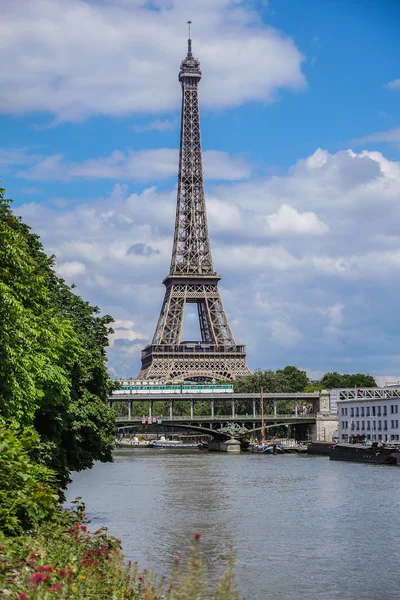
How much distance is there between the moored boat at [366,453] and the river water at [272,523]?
43.4 feet

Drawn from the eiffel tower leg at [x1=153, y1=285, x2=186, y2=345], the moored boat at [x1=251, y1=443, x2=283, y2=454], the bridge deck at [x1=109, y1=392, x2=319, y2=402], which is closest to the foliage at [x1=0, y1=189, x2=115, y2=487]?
the moored boat at [x1=251, y1=443, x2=283, y2=454]

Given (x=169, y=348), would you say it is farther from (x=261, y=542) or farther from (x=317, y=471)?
(x=261, y=542)

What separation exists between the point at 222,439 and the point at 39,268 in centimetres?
11817

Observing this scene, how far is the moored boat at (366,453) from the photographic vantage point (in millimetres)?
97662

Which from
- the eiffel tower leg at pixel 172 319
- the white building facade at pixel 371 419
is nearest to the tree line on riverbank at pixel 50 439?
the white building facade at pixel 371 419

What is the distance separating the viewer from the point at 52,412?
3738 cm

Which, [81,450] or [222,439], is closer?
[81,450]

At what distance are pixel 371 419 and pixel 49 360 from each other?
10109 cm

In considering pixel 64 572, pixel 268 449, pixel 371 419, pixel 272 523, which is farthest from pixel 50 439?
pixel 268 449

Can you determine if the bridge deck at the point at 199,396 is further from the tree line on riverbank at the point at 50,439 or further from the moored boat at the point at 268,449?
the tree line on riverbank at the point at 50,439

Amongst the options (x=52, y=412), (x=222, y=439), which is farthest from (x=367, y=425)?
(x=52, y=412)

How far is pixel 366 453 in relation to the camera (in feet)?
339

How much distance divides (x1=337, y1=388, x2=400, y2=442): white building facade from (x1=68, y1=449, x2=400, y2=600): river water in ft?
125

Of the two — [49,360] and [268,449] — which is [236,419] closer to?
[268,449]
